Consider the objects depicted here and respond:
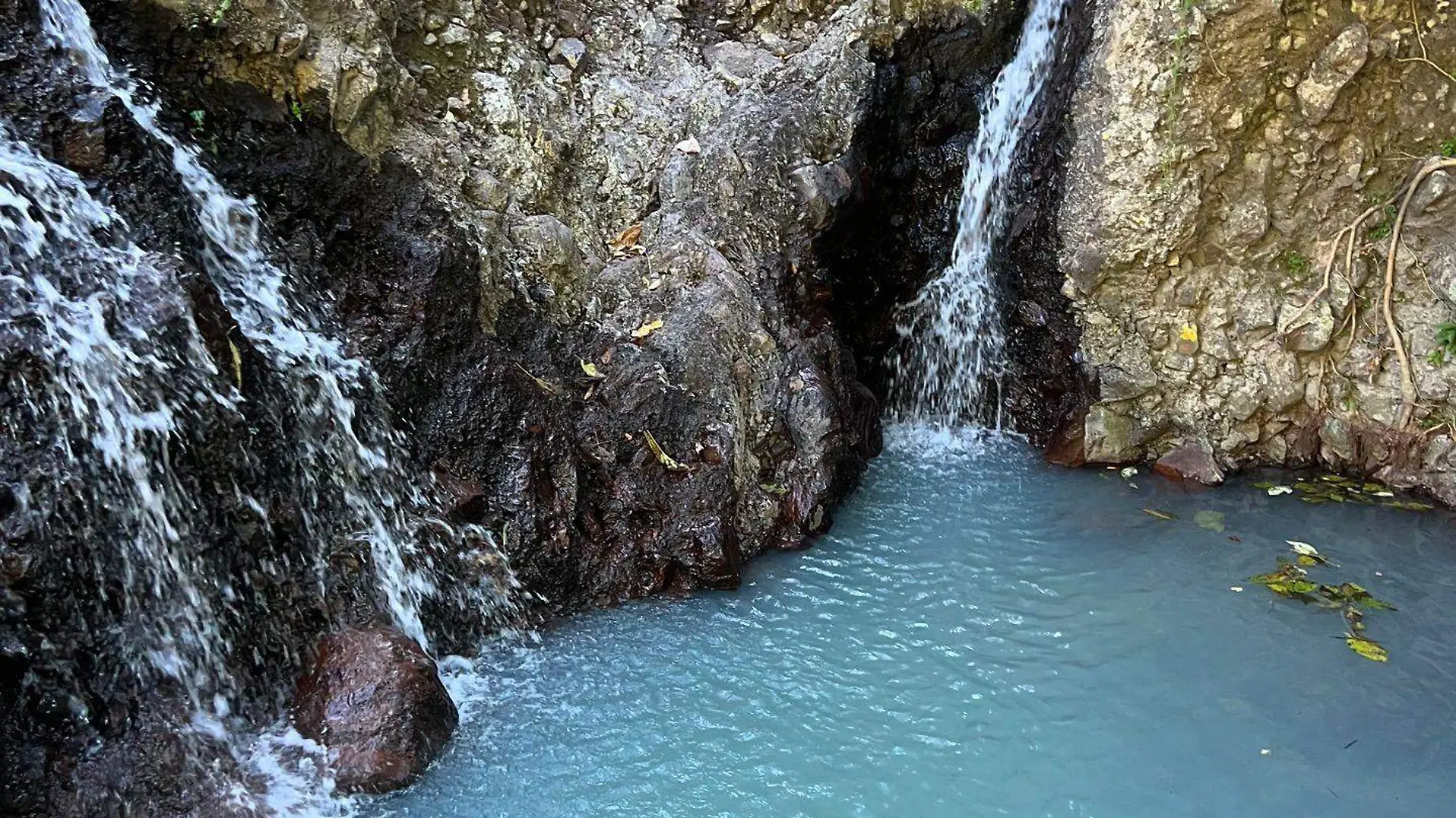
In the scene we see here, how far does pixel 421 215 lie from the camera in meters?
5.52

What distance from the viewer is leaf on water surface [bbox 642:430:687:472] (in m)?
5.95

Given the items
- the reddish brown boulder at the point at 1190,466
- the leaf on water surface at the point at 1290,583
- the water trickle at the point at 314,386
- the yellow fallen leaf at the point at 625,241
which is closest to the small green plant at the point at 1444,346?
the reddish brown boulder at the point at 1190,466

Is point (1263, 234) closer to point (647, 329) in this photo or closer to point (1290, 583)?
point (1290, 583)

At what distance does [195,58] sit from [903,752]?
4899 millimetres

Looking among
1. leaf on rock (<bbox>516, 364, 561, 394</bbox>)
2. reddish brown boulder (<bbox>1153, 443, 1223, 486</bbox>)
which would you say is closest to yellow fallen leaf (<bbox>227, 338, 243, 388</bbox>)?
leaf on rock (<bbox>516, 364, 561, 394</bbox>)

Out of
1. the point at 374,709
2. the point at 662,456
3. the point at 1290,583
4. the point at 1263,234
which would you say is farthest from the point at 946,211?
the point at 374,709

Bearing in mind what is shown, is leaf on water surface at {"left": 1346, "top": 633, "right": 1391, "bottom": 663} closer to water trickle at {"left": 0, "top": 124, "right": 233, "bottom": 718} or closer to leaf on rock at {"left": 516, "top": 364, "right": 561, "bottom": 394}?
leaf on rock at {"left": 516, "top": 364, "right": 561, "bottom": 394}

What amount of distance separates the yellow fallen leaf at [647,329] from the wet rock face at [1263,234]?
10.4ft

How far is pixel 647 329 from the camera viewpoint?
6215mm

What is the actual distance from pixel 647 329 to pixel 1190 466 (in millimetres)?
4075

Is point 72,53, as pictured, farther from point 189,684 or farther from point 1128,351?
point 1128,351

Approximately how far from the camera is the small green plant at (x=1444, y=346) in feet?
20.9

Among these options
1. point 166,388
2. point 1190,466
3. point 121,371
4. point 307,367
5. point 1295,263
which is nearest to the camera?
point 121,371

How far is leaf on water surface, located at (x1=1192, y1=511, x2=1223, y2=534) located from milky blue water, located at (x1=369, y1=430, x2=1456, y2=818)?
0.03m
